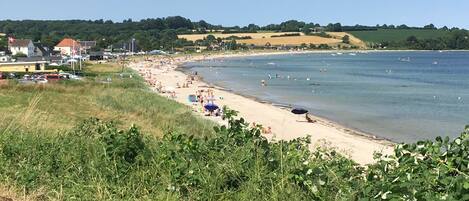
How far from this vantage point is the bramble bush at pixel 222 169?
3.86 metres

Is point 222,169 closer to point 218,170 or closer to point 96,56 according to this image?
point 218,170

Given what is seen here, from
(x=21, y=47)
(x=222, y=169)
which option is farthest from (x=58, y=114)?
(x=21, y=47)

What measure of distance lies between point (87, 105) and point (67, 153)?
17039 mm

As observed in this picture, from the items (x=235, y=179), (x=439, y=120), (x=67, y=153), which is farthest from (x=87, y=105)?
(x=439, y=120)

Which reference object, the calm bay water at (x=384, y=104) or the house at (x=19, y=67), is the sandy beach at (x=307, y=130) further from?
the house at (x=19, y=67)

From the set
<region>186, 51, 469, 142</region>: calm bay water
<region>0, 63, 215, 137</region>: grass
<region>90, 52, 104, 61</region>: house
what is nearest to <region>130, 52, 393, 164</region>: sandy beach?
<region>186, 51, 469, 142</region>: calm bay water

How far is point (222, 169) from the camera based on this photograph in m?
5.23

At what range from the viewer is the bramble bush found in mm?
3861

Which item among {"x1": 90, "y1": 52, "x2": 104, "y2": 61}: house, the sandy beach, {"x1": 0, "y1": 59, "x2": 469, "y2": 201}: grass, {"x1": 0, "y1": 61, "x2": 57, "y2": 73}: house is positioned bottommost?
{"x1": 90, "y1": 52, "x2": 104, "y2": 61}: house

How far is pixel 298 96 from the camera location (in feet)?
169

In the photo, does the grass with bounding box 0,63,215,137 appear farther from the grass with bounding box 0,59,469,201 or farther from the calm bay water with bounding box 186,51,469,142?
the calm bay water with bounding box 186,51,469,142

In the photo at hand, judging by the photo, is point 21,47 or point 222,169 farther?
point 21,47

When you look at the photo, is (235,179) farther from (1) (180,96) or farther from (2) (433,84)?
(2) (433,84)

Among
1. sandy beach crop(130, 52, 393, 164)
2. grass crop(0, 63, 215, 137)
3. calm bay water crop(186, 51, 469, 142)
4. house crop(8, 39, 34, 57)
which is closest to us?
grass crop(0, 63, 215, 137)
